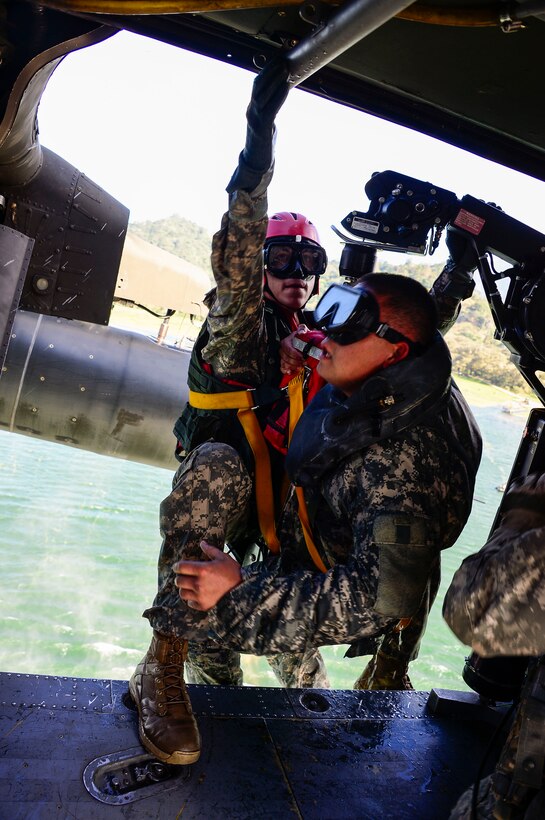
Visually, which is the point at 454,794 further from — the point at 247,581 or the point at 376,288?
the point at 376,288

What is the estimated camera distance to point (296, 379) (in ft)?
9.39

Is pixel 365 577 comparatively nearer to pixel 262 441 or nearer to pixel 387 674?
pixel 262 441

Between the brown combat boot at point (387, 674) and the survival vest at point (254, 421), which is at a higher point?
the survival vest at point (254, 421)

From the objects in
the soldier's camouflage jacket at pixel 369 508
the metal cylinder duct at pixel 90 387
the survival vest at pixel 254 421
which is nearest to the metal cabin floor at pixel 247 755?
the soldier's camouflage jacket at pixel 369 508

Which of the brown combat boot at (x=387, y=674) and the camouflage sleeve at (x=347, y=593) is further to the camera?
the brown combat boot at (x=387, y=674)

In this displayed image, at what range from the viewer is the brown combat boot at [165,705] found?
6.65ft

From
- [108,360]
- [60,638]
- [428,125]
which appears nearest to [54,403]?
[108,360]

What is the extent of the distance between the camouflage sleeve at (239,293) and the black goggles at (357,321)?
0.56m

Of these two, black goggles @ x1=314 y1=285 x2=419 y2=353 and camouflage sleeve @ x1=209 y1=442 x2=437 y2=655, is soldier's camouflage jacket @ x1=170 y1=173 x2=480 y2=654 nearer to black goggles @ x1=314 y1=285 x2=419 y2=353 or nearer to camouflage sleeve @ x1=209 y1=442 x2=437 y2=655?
camouflage sleeve @ x1=209 y1=442 x2=437 y2=655

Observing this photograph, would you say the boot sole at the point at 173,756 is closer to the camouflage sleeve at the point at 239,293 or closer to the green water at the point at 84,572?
the camouflage sleeve at the point at 239,293

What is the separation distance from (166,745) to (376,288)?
1.61 meters

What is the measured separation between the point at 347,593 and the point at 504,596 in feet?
1.94

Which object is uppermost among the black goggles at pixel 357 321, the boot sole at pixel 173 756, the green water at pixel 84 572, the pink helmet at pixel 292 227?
the pink helmet at pixel 292 227

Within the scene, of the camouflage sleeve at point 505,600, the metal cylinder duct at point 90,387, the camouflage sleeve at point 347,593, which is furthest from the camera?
the metal cylinder duct at point 90,387
